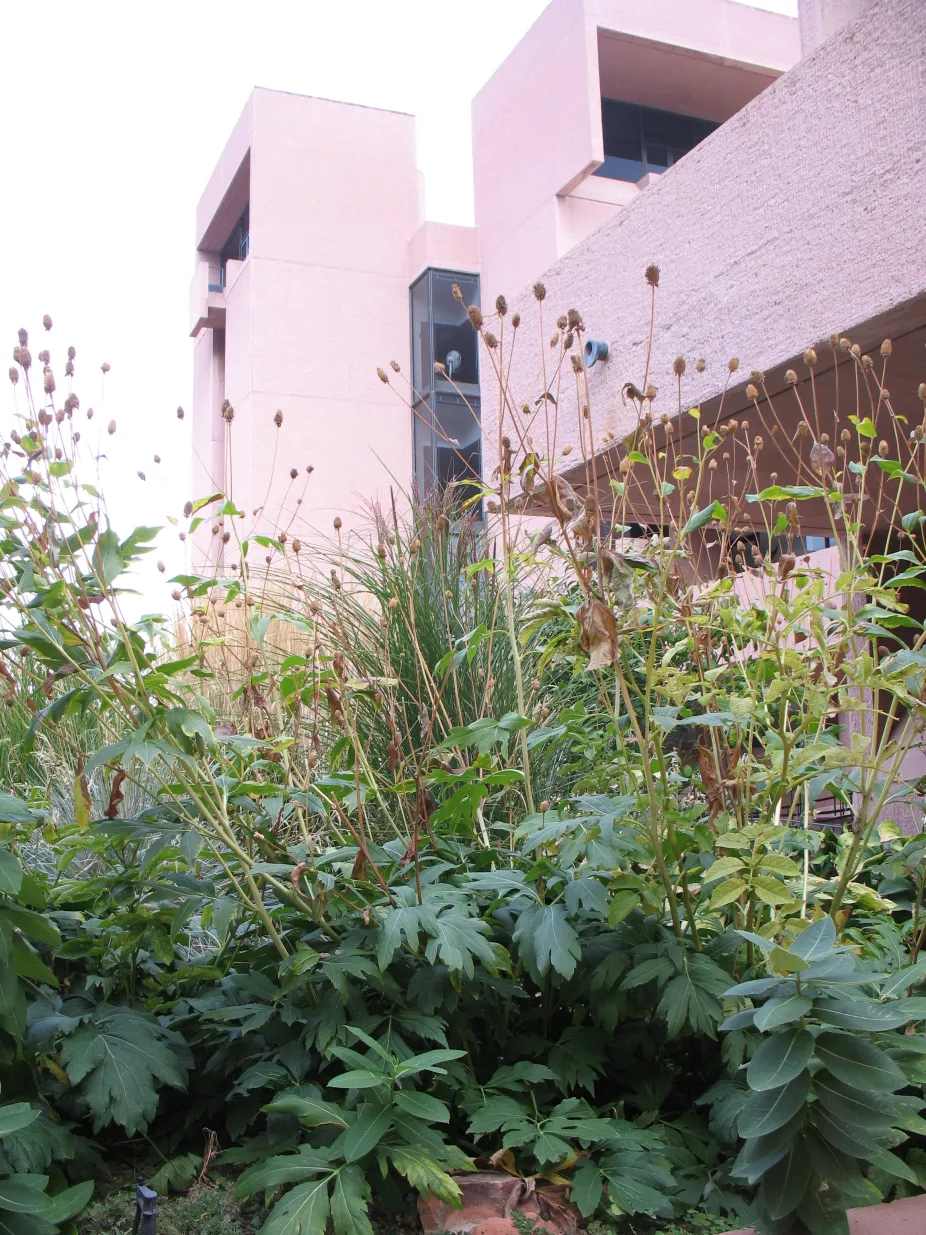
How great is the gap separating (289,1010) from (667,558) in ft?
3.03

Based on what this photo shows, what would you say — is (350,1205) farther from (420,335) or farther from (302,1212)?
(420,335)

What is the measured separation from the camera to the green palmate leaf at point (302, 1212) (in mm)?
1258

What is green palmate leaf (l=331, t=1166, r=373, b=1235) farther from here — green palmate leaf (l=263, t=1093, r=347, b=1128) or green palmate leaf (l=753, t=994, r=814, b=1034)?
green palmate leaf (l=753, t=994, r=814, b=1034)

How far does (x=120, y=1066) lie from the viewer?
57.6 inches

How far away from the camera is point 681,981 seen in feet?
5.07

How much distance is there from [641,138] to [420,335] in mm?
4672

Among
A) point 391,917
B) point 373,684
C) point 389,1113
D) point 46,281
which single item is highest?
point 46,281

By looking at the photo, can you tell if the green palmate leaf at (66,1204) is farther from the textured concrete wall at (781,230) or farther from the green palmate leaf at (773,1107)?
the textured concrete wall at (781,230)

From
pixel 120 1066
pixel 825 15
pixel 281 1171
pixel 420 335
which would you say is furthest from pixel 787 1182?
pixel 420 335

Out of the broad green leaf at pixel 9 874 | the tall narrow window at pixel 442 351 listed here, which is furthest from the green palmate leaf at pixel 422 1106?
the tall narrow window at pixel 442 351

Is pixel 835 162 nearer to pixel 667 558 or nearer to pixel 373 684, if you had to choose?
pixel 667 558

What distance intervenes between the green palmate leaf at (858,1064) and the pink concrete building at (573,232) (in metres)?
1.25

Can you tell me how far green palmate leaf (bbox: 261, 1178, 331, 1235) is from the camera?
126 centimetres

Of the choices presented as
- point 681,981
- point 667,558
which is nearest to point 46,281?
point 667,558
